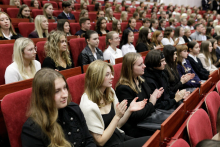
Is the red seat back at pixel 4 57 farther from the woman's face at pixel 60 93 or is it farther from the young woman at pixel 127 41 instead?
the young woman at pixel 127 41

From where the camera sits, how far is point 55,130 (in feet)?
1.07

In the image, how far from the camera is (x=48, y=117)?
33 cm

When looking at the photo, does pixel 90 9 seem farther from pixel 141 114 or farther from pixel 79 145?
pixel 79 145

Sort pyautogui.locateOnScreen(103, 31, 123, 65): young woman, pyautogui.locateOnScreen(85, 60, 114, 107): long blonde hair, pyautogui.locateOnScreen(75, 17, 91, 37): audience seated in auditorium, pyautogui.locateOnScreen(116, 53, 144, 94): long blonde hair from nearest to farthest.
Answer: pyautogui.locateOnScreen(85, 60, 114, 107): long blonde hair < pyautogui.locateOnScreen(116, 53, 144, 94): long blonde hair < pyautogui.locateOnScreen(103, 31, 123, 65): young woman < pyautogui.locateOnScreen(75, 17, 91, 37): audience seated in auditorium

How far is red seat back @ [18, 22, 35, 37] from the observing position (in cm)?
101

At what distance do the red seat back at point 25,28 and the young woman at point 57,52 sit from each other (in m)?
0.37

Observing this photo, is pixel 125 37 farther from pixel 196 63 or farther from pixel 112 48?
pixel 196 63

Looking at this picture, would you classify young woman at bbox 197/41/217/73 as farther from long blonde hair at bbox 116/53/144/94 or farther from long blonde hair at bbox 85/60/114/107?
long blonde hair at bbox 85/60/114/107

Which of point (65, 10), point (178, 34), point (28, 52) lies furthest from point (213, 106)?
point (65, 10)

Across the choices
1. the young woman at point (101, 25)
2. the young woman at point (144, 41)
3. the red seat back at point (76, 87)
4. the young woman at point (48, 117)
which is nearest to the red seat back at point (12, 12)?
the young woman at point (101, 25)

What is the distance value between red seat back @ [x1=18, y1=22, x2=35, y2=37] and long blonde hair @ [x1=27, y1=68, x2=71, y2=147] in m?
0.79

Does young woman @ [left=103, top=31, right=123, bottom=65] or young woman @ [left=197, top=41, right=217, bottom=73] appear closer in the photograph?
young woman @ [left=103, top=31, right=123, bottom=65]

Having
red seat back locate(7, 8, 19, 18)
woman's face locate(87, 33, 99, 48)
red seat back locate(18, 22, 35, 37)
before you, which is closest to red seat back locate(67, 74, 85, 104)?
woman's face locate(87, 33, 99, 48)

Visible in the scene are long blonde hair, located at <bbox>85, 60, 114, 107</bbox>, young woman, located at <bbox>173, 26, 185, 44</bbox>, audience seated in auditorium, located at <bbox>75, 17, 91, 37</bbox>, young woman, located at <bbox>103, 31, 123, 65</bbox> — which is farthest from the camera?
young woman, located at <bbox>173, 26, 185, 44</bbox>
